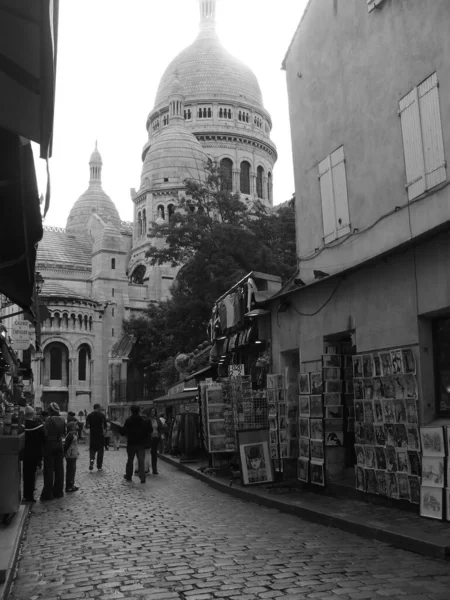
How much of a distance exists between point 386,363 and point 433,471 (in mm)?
1945

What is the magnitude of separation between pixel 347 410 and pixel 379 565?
17.6 ft

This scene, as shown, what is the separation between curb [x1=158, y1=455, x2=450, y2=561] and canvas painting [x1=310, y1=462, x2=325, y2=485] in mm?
978

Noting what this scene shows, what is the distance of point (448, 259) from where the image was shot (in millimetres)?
8641

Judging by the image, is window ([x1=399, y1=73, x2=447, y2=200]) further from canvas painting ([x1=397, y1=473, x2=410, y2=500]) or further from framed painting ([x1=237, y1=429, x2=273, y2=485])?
framed painting ([x1=237, y1=429, x2=273, y2=485])

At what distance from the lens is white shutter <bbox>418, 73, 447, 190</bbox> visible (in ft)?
31.0

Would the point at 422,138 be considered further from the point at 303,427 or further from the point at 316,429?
the point at 303,427

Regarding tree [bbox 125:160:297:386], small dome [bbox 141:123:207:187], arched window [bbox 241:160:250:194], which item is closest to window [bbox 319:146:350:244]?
tree [bbox 125:160:297:386]

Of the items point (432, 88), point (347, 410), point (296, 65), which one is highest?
point (296, 65)

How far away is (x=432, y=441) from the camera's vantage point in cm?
834

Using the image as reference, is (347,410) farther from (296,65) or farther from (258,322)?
(296,65)

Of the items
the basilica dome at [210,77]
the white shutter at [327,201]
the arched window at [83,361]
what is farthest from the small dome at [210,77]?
the white shutter at [327,201]

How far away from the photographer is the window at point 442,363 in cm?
905

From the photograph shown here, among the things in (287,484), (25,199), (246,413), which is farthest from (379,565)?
(246,413)

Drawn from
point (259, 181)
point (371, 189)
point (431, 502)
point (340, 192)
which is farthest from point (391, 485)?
point (259, 181)
